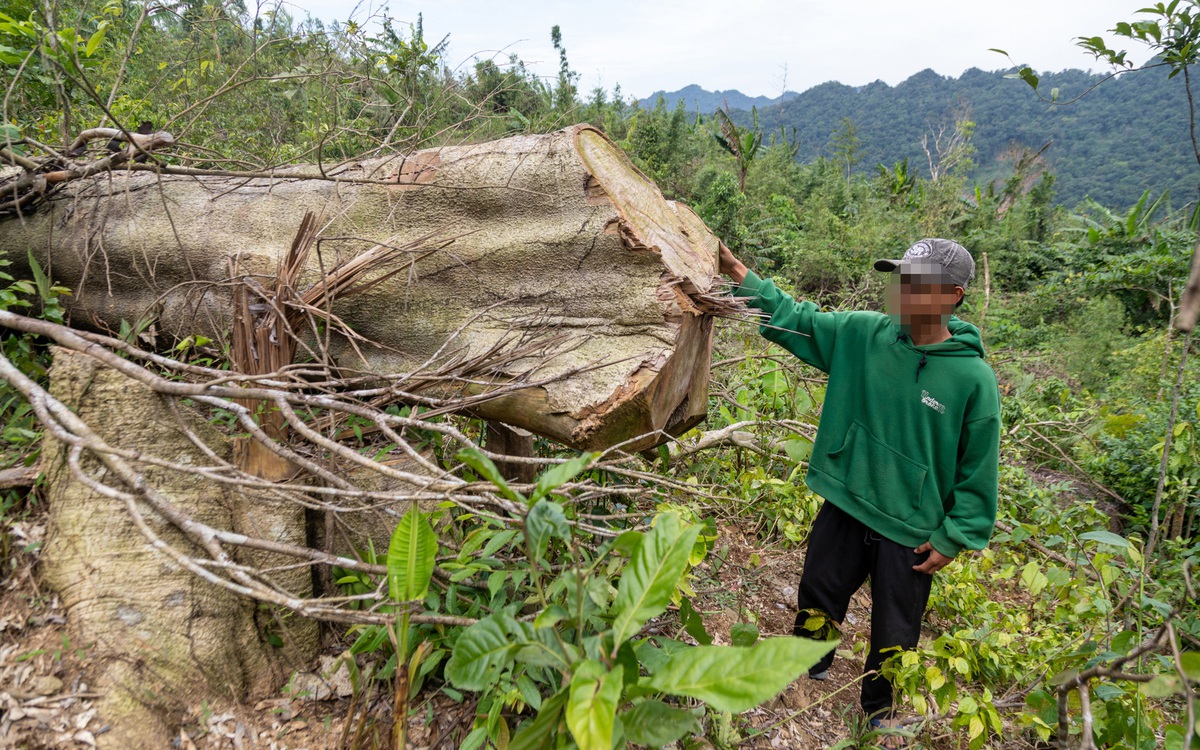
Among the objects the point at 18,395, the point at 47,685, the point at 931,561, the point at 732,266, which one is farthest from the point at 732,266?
the point at 18,395

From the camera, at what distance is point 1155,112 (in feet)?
143

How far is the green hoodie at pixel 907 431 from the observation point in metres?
2.15

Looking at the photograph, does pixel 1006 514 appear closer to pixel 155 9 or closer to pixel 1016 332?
pixel 155 9

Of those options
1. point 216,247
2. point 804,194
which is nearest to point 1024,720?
point 216,247

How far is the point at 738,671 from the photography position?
1.12 meters

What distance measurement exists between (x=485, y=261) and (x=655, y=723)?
1724 mm

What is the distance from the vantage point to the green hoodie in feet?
7.05

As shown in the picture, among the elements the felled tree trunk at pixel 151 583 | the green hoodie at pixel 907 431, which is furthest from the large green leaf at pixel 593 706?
the green hoodie at pixel 907 431

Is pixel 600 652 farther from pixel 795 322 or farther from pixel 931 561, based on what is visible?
pixel 795 322

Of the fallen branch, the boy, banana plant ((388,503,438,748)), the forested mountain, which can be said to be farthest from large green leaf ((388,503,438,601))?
the forested mountain

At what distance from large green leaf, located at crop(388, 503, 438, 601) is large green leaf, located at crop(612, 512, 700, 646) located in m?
0.53

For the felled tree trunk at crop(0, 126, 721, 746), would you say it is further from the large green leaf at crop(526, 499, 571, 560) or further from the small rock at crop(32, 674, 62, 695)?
the large green leaf at crop(526, 499, 571, 560)

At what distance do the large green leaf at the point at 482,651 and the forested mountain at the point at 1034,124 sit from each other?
30.7 metres

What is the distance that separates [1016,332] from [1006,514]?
37.9 feet
